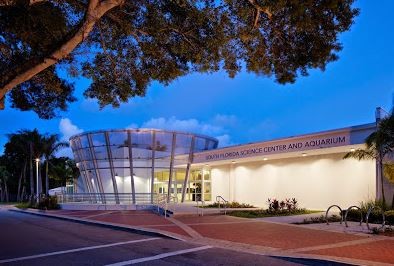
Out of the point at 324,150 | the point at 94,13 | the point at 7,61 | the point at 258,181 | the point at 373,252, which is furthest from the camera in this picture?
the point at 258,181

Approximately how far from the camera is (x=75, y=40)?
916cm

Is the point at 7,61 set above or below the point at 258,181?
above

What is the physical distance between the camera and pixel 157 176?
4422 cm

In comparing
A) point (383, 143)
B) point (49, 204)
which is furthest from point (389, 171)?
point (49, 204)

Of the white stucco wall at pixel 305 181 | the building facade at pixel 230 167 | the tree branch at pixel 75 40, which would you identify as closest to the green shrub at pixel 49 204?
the building facade at pixel 230 167

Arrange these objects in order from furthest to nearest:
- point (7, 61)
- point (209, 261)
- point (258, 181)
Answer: point (258, 181) < point (7, 61) < point (209, 261)

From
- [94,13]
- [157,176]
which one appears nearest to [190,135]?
[157,176]

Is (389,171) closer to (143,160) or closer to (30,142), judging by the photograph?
(143,160)

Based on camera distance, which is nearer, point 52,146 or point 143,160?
point 143,160

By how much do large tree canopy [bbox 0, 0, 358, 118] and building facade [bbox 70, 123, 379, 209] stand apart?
35.6ft

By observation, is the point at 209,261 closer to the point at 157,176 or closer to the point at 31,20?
the point at 31,20

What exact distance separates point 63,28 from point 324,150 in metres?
16.7

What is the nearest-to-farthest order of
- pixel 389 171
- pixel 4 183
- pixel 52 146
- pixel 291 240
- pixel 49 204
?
pixel 291 240, pixel 389 171, pixel 49 204, pixel 52 146, pixel 4 183

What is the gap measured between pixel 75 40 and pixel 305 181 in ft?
67.9
